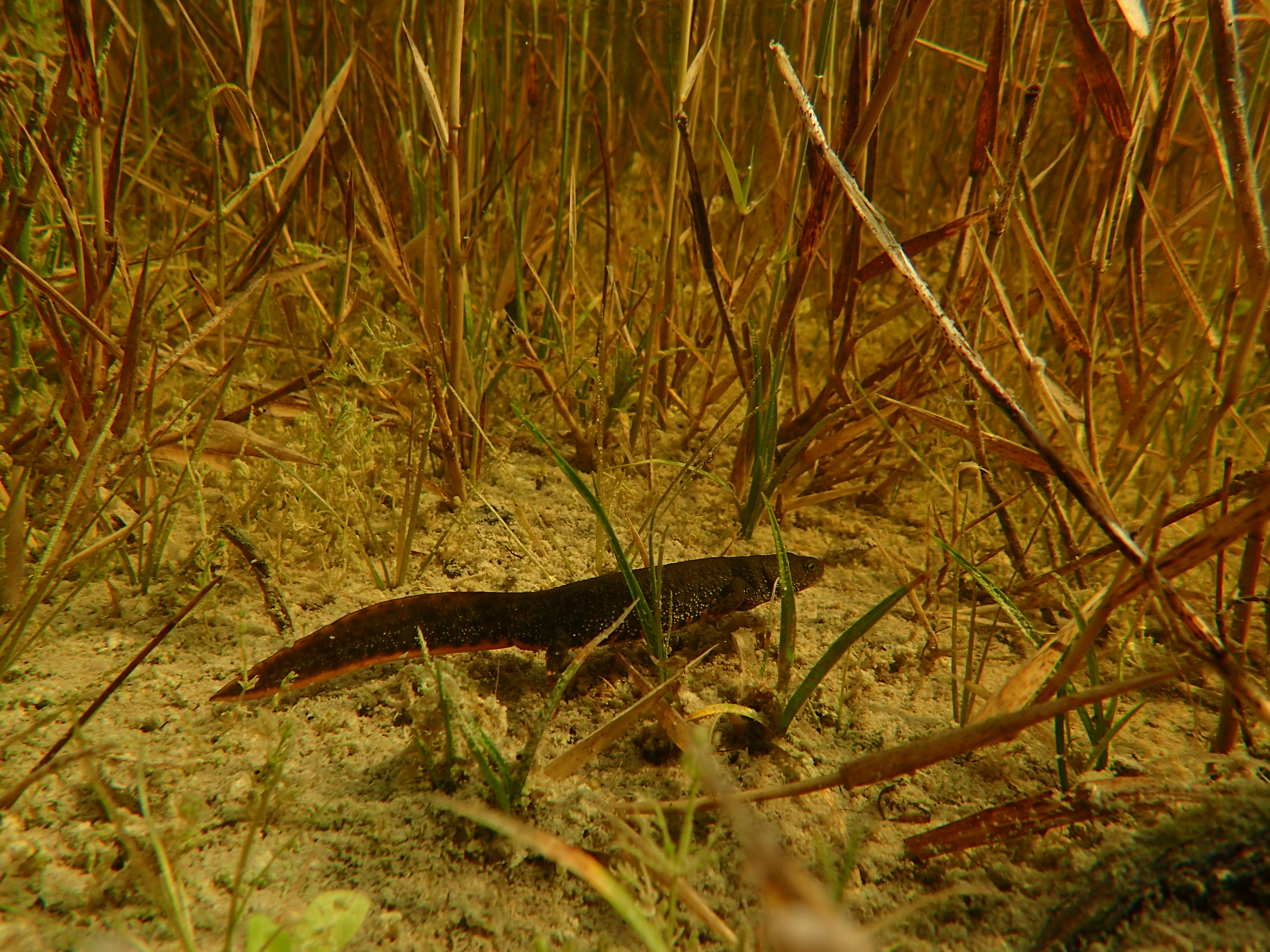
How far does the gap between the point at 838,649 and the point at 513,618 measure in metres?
0.82

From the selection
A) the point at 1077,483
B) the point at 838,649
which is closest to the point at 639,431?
the point at 838,649

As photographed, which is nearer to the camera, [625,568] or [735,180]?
[625,568]

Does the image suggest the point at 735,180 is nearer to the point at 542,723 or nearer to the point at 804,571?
the point at 804,571

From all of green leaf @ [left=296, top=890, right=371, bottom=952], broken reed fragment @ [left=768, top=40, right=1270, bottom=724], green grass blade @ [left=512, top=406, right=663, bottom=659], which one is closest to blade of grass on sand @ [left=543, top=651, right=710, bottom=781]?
green grass blade @ [left=512, top=406, right=663, bottom=659]

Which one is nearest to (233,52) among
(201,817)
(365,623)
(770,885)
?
(365,623)

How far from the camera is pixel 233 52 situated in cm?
365

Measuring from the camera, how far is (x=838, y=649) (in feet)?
4.97

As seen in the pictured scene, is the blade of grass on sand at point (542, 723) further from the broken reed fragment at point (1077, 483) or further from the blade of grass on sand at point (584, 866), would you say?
the broken reed fragment at point (1077, 483)

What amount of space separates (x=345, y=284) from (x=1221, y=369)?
8.06 ft

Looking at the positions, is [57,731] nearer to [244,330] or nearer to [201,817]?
[201,817]

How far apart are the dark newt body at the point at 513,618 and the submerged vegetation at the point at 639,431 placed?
10cm

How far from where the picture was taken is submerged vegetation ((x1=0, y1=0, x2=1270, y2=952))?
1.28 m

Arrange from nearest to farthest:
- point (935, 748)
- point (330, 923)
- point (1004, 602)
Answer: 1. point (330, 923)
2. point (935, 748)
3. point (1004, 602)

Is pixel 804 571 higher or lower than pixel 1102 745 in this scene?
lower
